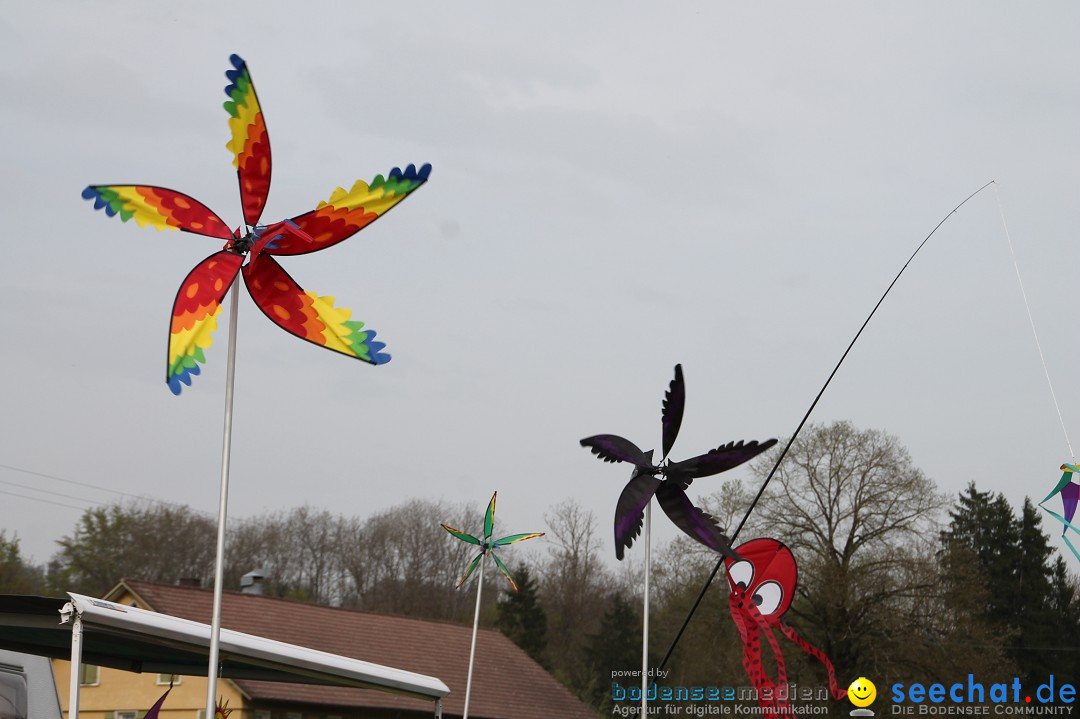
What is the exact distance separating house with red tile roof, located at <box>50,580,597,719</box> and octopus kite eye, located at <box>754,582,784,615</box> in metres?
13.3

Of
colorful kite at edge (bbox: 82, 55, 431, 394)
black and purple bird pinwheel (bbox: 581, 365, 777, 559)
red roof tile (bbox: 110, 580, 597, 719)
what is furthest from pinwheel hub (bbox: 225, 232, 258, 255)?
red roof tile (bbox: 110, 580, 597, 719)

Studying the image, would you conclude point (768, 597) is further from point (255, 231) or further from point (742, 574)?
point (255, 231)

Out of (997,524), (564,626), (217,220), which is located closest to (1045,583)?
(997,524)

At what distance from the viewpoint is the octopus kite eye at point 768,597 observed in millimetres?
11797

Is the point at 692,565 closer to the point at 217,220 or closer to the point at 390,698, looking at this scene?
the point at 390,698

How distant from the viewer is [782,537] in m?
32.1

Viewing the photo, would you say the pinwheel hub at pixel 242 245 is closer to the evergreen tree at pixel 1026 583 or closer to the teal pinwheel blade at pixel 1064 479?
the teal pinwheel blade at pixel 1064 479

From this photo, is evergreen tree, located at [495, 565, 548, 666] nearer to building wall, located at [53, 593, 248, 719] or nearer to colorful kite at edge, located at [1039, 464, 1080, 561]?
building wall, located at [53, 593, 248, 719]

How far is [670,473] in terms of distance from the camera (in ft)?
24.2

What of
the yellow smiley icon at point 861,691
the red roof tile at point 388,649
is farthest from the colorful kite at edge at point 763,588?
the red roof tile at point 388,649

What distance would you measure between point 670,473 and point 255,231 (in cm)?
307

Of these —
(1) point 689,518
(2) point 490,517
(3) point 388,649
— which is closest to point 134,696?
(3) point 388,649

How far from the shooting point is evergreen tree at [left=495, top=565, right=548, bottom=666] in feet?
162

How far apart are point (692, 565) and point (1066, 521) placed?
20.3 meters
